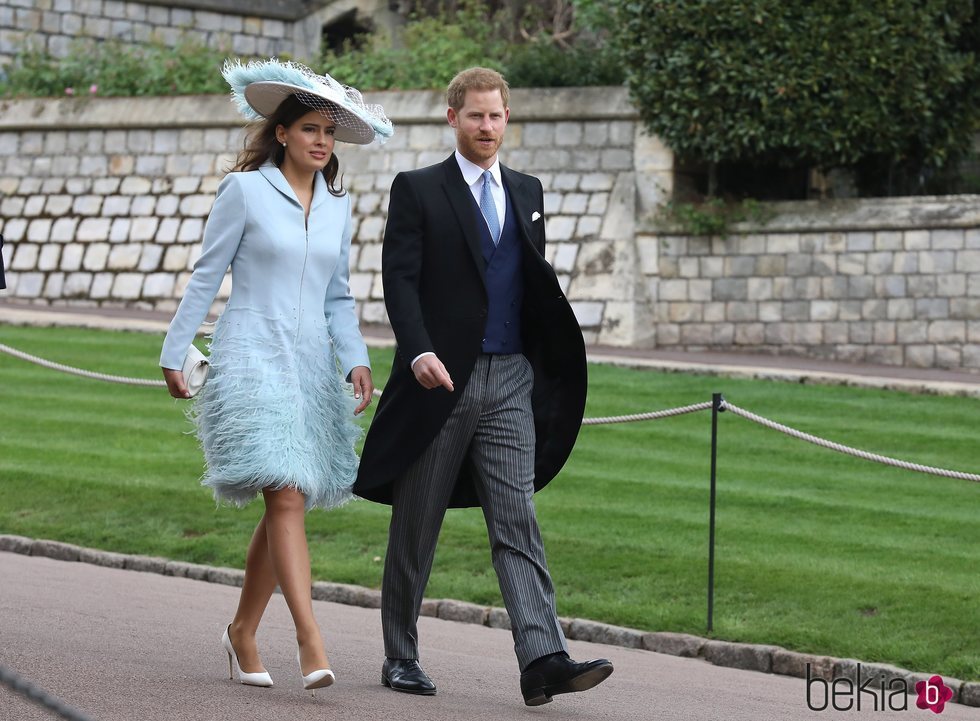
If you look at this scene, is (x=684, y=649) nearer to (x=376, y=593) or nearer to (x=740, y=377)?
(x=376, y=593)

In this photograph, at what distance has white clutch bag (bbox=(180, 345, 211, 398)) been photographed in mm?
4977

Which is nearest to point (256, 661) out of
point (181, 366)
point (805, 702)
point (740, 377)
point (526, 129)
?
point (181, 366)

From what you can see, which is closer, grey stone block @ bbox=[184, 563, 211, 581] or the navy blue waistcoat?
the navy blue waistcoat

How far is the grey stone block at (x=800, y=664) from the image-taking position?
6.17 meters

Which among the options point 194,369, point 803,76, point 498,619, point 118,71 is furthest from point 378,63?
point 194,369

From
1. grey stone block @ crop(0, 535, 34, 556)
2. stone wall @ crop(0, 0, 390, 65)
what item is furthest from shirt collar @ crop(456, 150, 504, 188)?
stone wall @ crop(0, 0, 390, 65)

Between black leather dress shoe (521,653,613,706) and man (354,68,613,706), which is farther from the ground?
man (354,68,613,706)

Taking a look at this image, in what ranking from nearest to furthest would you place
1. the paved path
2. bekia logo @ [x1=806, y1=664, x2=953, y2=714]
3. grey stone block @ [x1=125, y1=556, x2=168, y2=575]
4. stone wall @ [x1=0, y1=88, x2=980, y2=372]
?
the paved path, bekia logo @ [x1=806, y1=664, x2=953, y2=714], grey stone block @ [x1=125, y1=556, x2=168, y2=575], stone wall @ [x1=0, y1=88, x2=980, y2=372]

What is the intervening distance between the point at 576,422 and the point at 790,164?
464 inches

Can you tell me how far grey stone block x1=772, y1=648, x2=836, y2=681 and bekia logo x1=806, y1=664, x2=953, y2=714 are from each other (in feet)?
0.10

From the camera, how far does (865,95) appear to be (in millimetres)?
15797

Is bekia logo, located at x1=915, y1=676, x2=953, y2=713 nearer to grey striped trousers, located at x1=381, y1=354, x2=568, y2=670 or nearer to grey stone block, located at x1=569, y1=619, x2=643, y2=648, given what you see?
grey stone block, located at x1=569, y1=619, x2=643, y2=648

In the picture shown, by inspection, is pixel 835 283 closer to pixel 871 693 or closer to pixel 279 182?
pixel 871 693

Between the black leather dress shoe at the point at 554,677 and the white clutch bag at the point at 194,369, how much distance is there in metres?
1.34
